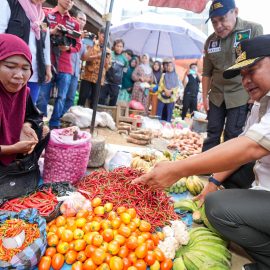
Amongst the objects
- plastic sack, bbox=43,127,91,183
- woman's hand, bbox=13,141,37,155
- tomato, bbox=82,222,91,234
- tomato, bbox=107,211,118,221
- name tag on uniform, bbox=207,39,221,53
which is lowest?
tomato, bbox=82,222,91,234

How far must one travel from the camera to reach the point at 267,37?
1.87 meters

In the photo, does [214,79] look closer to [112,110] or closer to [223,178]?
[223,178]

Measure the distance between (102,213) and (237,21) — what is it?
10.2 ft

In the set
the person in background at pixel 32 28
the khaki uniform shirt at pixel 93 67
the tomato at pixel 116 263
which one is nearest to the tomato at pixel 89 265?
the tomato at pixel 116 263

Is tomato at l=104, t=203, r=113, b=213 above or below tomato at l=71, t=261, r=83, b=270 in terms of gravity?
above

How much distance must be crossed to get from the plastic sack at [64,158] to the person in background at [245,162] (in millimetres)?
1167

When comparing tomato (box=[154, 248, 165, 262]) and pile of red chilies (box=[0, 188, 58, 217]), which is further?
pile of red chilies (box=[0, 188, 58, 217])

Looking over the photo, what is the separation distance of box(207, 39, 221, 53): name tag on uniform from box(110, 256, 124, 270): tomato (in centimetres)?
→ 322

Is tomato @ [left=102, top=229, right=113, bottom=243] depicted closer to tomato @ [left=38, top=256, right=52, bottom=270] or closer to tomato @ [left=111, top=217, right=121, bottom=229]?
tomato @ [left=111, top=217, right=121, bottom=229]

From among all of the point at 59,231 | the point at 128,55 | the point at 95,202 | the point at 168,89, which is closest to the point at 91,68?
the point at 128,55

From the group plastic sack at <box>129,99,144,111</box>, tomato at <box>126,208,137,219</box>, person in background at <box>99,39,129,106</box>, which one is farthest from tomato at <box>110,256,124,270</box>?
plastic sack at <box>129,99,144,111</box>

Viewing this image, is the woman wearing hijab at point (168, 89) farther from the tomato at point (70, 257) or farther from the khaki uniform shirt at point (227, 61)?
the tomato at point (70, 257)

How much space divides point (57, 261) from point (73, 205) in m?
0.53

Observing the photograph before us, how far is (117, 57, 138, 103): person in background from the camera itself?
8.71 metres
